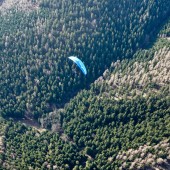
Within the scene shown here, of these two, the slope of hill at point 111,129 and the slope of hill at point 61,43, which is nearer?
the slope of hill at point 111,129

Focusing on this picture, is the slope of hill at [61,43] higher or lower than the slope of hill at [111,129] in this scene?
higher

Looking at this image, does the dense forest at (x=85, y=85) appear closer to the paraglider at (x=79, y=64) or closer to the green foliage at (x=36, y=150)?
the green foliage at (x=36, y=150)

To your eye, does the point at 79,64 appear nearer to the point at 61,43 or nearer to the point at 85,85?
the point at 85,85

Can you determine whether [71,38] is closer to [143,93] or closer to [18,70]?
[18,70]

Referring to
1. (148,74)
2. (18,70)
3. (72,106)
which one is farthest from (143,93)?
(18,70)

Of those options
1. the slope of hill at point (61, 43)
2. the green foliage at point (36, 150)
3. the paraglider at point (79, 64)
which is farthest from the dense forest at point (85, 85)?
the paraglider at point (79, 64)

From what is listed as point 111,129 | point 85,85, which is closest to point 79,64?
point 85,85
